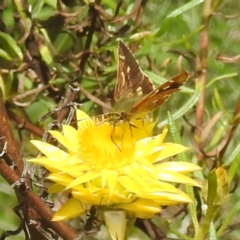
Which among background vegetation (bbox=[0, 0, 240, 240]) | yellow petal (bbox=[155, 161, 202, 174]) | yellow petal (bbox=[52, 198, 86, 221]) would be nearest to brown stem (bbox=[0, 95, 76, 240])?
yellow petal (bbox=[52, 198, 86, 221])

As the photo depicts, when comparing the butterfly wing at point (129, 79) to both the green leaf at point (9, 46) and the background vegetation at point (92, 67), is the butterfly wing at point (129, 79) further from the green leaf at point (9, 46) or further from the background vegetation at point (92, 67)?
the green leaf at point (9, 46)

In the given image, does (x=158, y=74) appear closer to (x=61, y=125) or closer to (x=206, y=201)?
(x=61, y=125)

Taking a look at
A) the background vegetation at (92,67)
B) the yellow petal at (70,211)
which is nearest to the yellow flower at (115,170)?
the yellow petal at (70,211)

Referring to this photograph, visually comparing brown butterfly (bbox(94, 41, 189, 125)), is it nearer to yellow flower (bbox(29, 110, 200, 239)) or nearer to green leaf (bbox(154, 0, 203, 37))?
yellow flower (bbox(29, 110, 200, 239))

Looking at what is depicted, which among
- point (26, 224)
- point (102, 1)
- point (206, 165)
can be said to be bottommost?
point (206, 165)

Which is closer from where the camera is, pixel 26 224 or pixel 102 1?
pixel 26 224

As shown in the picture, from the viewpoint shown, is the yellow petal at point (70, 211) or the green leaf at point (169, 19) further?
the green leaf at point (169, 19)

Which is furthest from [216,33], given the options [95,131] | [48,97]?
[95,131]

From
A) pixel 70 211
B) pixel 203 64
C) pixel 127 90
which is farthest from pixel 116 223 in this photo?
pixel 203 64
